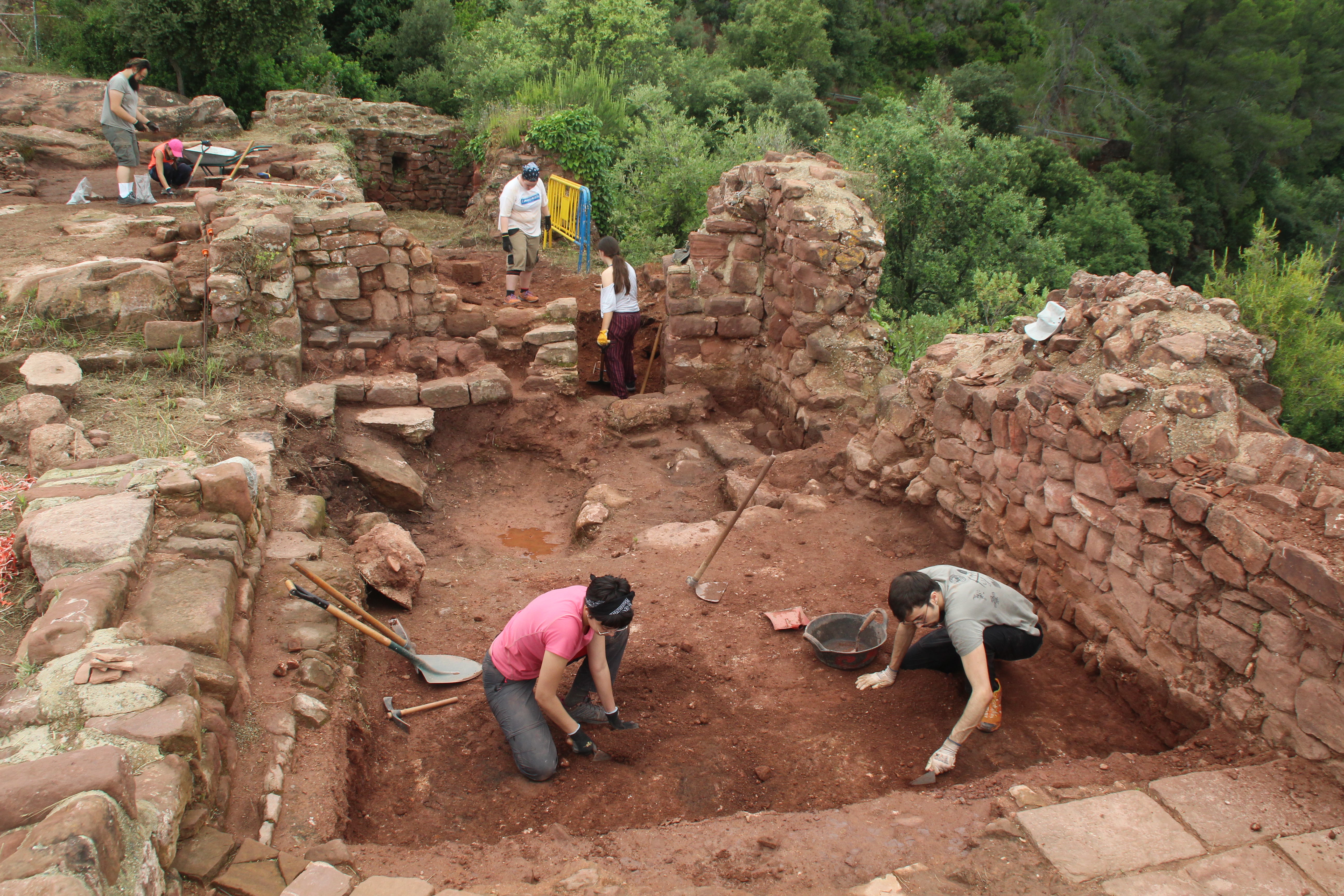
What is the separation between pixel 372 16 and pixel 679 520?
20760mm

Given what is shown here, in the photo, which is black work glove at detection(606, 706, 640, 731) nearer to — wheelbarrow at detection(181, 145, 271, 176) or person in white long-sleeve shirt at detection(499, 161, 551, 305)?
person in white long-sleeve shirt at detection(499, 161, 551, 305)

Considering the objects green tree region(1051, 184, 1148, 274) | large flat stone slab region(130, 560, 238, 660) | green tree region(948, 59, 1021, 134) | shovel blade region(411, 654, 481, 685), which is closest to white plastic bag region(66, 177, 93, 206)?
large flat stone slab region(130, 560, 238, 660)

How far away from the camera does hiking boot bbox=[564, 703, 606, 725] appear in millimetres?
4270

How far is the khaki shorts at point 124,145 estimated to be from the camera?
1047cm

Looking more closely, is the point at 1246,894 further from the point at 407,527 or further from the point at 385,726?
the point at 407,527

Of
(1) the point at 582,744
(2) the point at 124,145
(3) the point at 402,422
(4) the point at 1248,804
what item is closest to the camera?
(4) the point at 1248,804

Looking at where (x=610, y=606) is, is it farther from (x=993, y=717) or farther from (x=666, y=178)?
(x=666, y=178)

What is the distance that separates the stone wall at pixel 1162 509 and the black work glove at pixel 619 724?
2.47m

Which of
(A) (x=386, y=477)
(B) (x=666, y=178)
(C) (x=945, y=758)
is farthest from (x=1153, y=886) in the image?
(B) (x=666, y=178)

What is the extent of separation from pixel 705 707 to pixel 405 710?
152cm

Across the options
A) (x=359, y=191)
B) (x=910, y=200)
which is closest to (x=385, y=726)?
(x=359, y=191)

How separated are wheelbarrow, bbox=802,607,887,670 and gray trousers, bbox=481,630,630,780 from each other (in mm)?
1183

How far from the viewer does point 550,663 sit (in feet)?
12.6

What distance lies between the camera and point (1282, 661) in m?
3.53
